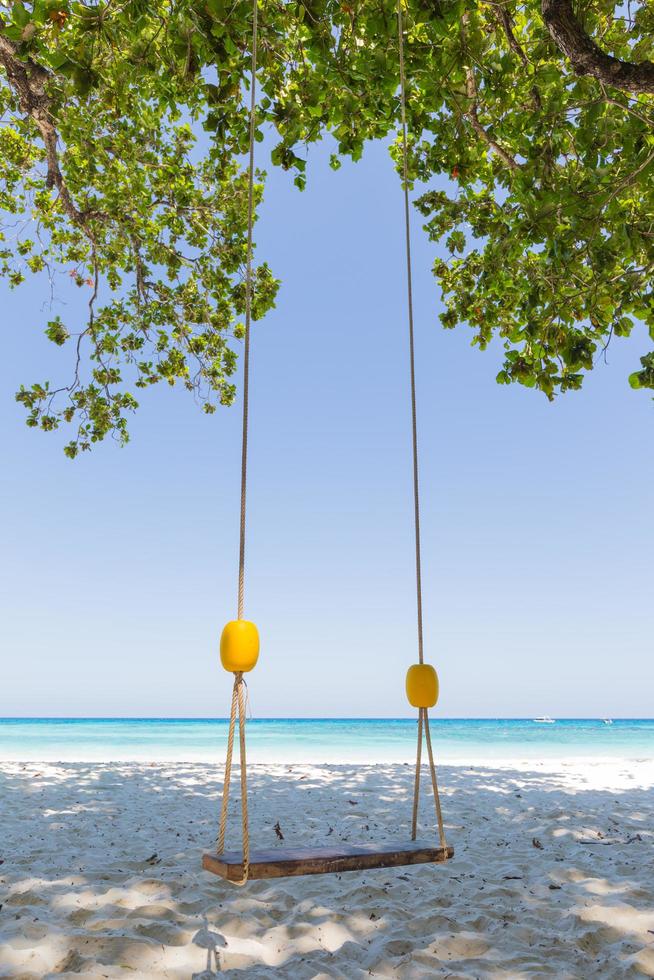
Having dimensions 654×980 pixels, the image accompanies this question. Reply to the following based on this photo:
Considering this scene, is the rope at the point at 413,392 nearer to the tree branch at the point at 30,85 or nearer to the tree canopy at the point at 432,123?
the tree canopy at the point at 432,123

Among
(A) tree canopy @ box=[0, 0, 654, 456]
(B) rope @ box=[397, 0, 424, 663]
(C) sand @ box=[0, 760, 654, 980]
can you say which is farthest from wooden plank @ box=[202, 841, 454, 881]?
(A) tree canopy @ box=[0, 0, 654, 456]

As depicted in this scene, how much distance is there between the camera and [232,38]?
337 centimetres

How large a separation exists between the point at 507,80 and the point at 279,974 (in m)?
4.66

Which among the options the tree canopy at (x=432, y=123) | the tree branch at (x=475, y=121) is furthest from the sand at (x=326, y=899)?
the tree branch at (x=475, y=121)

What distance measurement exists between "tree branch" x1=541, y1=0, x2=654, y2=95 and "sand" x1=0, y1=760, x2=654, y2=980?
3.75 m

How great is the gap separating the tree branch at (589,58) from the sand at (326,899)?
12.3 feet

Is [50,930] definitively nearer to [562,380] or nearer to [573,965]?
[573,965]

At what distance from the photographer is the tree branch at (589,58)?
308cm

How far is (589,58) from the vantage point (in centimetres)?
315

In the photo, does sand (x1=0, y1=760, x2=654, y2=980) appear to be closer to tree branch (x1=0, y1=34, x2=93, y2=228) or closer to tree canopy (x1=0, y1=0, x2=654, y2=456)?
Result: tree canopy (x1=0, y1=0, x2=654, y2=456)

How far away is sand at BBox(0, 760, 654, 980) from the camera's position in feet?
7.34

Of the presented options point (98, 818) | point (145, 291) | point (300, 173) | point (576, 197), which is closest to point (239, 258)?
point (145, 291)

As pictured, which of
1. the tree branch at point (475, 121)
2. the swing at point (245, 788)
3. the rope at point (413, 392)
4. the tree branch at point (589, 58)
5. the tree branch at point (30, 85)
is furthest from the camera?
the tree branch at point (30, 85)

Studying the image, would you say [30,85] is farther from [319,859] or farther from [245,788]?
[319,859]
